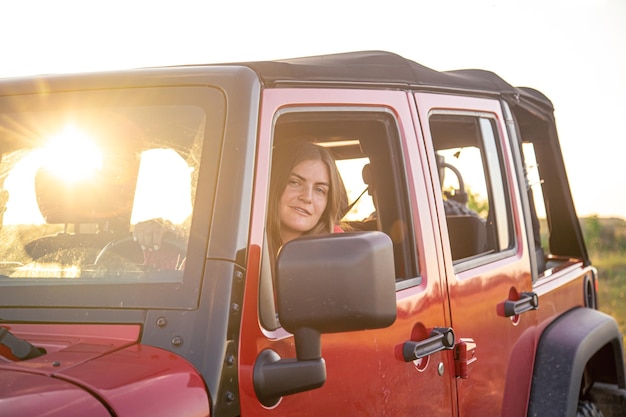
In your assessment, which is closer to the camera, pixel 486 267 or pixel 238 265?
pixel 238 265

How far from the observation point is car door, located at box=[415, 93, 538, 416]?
3.00 m

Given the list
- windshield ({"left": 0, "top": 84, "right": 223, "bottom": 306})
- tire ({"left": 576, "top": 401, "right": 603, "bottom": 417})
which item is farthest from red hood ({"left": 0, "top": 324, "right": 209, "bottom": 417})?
tire ({"left": 576, "top": 401, "right": 603, "bottom": 417})

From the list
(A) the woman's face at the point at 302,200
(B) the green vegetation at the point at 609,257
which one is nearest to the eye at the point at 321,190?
(A) the woman's face at the point at 302,200

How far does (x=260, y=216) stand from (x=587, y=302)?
2.90 metres

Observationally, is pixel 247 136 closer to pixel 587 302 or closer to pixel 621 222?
pixel 587 302

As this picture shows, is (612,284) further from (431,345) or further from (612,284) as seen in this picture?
→ (431,345)

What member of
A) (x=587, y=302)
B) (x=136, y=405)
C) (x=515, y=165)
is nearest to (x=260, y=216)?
(x=136, y=405)

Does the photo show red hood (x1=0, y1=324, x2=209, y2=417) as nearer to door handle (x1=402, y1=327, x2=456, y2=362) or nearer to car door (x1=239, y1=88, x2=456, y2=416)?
car door (x1=239, y1=88, x2=456, y2=416)

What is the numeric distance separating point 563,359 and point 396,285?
1250 mm

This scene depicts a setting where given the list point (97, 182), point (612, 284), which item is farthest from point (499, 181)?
point (612, 284)

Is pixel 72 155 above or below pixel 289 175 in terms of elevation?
above

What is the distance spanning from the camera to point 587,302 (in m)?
4.61

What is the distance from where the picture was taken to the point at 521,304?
136 inches

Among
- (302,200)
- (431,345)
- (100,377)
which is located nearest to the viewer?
(100,377)
